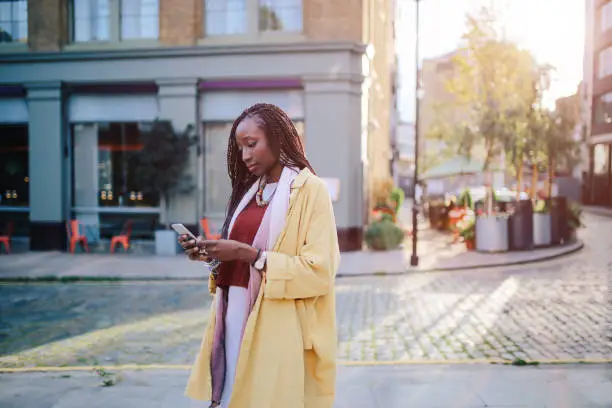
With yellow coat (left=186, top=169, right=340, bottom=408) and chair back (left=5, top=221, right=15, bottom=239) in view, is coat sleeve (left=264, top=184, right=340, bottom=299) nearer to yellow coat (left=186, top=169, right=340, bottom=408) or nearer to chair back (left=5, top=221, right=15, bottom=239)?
yellow coat (left=186, top=169, right=340, bottom=408)

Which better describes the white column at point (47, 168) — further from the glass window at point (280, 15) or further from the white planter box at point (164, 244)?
the glass window at point (280, 15)

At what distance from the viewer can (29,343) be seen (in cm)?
741

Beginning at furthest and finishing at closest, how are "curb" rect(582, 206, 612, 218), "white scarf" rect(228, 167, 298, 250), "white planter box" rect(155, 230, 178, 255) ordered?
"curb" rect(582, 206, 612, 218) → "white planter box" rect(155, 230, 178, 255) → "white scarf" rect(228, 167, 298, 250)

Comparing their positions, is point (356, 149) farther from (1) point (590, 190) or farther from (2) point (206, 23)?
(1) point (590, 190)

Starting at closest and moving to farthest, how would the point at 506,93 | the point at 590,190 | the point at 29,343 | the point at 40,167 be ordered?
the point at 29,343
the point at 40,167
the point at 506,93
the point at 590,190

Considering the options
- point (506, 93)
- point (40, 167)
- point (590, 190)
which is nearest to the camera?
point (40, 167)

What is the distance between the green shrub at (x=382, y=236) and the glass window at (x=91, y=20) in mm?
8588

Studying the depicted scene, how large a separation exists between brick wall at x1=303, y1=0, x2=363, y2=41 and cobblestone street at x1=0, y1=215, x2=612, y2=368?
21.0ft

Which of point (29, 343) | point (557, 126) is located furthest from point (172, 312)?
point (557, 126)

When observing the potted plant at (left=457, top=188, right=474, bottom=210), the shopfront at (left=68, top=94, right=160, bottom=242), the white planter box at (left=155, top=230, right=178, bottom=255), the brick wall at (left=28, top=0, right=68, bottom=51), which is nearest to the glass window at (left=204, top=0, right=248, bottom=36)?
the shopfront at (left=68, top=94, right=160, bottom=242)

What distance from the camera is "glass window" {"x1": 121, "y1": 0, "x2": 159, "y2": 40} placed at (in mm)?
17219

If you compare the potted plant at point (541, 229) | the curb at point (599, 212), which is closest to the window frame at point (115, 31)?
the potted plant at point (541, 229)

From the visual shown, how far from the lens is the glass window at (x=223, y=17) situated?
16969mm

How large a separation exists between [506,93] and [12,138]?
13942 millimetres
